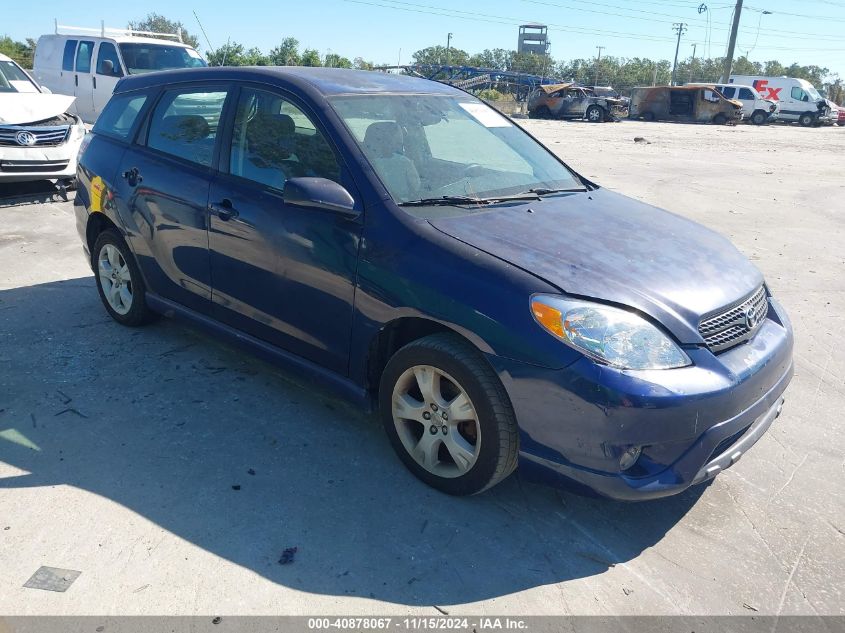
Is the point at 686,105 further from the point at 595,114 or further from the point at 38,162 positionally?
the point at 38,162

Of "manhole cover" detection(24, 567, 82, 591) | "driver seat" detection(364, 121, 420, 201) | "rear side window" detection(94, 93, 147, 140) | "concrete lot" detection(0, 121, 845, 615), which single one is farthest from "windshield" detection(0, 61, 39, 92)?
"manhole cover" detection(24, 567, 82, 591)

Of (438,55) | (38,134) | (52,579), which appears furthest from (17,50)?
(438,55)

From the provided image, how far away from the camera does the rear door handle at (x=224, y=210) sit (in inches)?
147

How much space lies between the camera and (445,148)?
3.94 metres

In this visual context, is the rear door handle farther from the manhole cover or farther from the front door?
the manhole cover

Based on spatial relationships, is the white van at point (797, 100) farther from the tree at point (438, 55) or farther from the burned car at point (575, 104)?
the tree at point (438, 55)

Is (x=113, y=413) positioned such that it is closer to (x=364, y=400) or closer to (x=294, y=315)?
(x=294, y=315)

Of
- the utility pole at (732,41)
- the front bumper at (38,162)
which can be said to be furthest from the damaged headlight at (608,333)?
the utility pole at (732,41)

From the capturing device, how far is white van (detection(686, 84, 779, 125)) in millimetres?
37562

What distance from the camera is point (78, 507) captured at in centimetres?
302

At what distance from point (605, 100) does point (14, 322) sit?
108 ft

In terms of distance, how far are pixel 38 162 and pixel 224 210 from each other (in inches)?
245

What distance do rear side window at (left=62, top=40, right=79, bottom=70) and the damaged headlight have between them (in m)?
14.9

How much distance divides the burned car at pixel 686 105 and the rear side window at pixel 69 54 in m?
30.8
